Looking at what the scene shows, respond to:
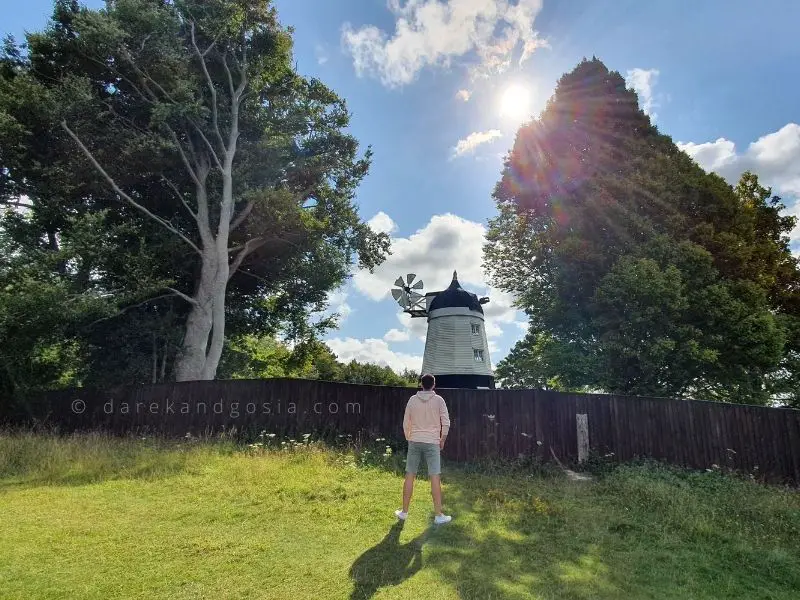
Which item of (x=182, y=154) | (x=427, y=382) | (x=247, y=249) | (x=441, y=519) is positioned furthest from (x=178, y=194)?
(x=441, y=519)

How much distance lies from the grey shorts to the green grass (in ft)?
2.40

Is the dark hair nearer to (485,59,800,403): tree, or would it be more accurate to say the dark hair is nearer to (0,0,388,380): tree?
(485,59,800,403): tree

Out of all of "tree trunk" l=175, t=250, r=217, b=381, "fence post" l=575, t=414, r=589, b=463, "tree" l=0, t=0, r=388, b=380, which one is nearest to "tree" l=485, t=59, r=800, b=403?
"fence post" l=575, t=414, r=589, b=463

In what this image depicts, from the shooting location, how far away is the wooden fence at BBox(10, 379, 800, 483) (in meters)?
10.1

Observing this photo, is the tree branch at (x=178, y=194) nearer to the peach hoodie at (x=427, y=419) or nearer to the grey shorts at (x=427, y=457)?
the peach hoodie at (x=427, y=419)

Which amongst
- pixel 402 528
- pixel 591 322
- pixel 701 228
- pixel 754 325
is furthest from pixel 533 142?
pixel 402 528

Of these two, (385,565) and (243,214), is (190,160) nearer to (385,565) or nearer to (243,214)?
(243,214)

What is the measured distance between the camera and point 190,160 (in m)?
18.6

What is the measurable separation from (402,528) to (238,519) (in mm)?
2311

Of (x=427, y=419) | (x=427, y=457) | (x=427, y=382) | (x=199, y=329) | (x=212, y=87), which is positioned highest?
(x=212, y=87)

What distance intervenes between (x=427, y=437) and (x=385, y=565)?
5.96 feet

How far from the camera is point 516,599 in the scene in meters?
3.96

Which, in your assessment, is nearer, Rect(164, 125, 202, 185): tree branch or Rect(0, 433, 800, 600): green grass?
Rect(0, 433, 800, 600): green grass

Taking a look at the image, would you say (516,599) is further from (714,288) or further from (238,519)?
(714,288)
